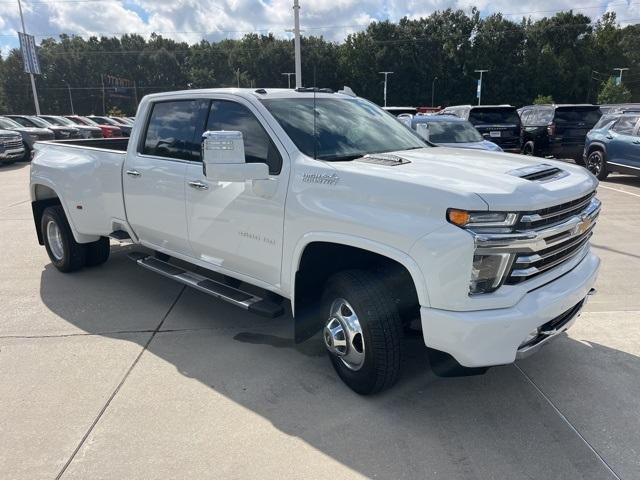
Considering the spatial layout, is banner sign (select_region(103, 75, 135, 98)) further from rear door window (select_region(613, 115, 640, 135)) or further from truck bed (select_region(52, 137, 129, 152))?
truck bed (select_region(52, 137, 129, 152))

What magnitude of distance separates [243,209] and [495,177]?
5.82 ft

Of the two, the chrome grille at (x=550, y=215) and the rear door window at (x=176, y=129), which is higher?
the rear door window at (x=176, y=129)

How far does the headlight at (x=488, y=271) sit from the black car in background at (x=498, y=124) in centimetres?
1276

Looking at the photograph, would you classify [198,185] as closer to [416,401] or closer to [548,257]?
[416,401]

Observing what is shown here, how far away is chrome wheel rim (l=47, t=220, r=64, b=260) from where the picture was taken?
609 cm

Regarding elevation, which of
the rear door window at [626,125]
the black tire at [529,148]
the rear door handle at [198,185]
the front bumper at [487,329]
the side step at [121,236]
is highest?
the rear door handle at [198,185]

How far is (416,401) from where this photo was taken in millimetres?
3361

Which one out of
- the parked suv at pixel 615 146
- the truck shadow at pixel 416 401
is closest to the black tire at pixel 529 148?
the parked suv at pixel 615 146

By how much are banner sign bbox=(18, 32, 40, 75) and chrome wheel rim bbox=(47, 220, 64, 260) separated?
36649mm

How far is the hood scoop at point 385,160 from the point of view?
10.7 feet

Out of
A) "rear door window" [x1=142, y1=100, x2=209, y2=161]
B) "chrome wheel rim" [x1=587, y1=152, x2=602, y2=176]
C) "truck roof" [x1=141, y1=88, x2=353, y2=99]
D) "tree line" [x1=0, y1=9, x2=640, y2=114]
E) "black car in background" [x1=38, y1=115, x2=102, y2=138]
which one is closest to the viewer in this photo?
"truck roof" [x1=141, y1=88, x2=353, y2=99]

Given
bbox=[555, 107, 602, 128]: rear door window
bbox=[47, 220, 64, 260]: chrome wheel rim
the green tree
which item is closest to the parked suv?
bbox=[555, 107, 602, 128]: rear door window

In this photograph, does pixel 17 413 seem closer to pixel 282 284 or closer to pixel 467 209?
pixel 282 284

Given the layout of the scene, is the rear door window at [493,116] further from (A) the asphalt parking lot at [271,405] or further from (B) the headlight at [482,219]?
(B) the headlight at [482,219]
